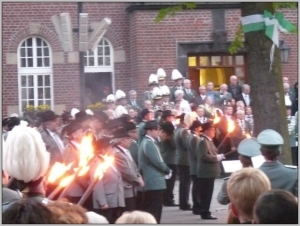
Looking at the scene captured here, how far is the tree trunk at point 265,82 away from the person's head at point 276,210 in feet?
18.0

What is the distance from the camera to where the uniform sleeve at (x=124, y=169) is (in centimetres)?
1077

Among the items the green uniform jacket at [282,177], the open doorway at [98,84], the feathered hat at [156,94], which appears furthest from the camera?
the open doorway at [98,84]

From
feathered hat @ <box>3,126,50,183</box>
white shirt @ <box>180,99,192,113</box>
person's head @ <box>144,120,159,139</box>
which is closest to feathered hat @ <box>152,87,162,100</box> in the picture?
white shirt @ <box>180,99,192,113</box>

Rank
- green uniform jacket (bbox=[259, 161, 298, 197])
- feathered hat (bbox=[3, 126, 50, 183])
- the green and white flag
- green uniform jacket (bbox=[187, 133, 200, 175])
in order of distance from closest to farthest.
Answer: feathered hat (bbox=[3, 126, 50, 183]), green uniform jacket (bbox=[259, 161, 298, 197]), the green and white flag, green uniform jacket (bbox=[187, 133, 200, 175])

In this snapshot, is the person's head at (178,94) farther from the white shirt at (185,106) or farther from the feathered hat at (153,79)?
the feathered hat at (153,79)

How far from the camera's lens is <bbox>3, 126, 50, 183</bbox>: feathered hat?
5.45m

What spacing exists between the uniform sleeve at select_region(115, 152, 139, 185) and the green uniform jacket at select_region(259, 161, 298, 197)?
3.72 metres

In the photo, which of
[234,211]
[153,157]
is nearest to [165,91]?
[153,157]

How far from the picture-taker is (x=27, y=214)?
4172 mm

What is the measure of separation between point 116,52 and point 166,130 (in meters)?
12.2

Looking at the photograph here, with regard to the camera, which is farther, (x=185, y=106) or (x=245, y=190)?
(x=185, y=106)


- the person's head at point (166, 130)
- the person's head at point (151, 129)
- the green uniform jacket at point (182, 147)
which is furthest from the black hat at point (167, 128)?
the person's head at point (151, 129)

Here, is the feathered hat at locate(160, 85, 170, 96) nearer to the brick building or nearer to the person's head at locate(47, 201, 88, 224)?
the brick building

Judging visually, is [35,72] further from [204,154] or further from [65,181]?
[65,181]
